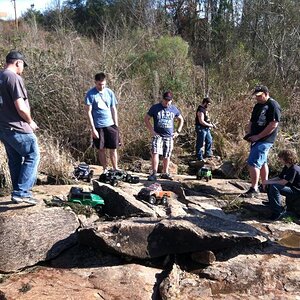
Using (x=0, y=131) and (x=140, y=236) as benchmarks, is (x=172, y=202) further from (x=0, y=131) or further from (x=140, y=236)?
(x=0, y=131)

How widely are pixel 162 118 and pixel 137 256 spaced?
9.89 feet

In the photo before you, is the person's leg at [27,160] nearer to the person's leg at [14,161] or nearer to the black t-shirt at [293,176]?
the person's leg at [14,161]

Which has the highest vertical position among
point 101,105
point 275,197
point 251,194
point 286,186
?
point 101,105

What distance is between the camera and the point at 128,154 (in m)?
9.18

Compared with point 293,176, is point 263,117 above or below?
above

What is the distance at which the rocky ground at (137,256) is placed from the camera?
404 cm

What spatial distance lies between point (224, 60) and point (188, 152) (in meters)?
5.18

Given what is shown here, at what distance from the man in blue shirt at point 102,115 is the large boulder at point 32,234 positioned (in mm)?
2084

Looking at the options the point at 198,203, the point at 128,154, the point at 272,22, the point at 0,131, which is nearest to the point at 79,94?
the point at 128,154

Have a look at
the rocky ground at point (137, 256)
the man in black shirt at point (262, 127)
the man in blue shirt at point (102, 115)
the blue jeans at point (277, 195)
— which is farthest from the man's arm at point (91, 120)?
the blue jeans at point (277, 195)

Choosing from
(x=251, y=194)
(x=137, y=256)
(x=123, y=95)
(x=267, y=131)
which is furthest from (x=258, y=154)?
(x=123, y=95)

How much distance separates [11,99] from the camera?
4359mm

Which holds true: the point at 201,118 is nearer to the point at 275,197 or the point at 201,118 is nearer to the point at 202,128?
the point at 202,128

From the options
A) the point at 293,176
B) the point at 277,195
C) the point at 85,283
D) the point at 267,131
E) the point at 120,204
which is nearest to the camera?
the point at 85,283
